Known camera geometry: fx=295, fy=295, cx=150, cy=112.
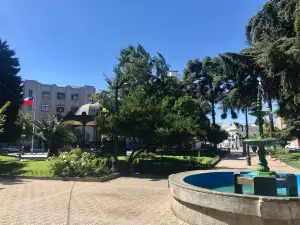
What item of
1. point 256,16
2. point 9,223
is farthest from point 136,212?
point 256,16

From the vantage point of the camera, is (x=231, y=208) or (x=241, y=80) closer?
(x=231, y=208)

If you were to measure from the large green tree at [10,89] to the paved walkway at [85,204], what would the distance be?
18.7m

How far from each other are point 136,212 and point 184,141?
10582 millimetres

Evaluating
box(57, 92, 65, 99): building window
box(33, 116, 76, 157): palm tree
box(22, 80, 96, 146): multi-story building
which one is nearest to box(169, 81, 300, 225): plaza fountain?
box(33, 116, 76, 157): palm tree

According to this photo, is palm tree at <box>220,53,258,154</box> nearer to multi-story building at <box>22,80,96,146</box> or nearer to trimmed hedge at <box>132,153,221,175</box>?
trimmed hedge at <box>132,153,221,175</box>

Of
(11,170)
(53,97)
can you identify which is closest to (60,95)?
(53,97)

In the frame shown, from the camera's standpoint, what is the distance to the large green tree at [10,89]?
30.0m

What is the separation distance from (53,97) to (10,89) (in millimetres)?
49159

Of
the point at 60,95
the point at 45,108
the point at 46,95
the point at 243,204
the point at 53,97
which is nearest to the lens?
the point at 243,204

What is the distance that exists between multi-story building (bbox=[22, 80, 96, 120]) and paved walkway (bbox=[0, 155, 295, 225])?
6675 cm

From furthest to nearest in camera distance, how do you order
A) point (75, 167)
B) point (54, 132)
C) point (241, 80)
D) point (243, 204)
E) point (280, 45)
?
point (241, 80)
point (54, 132)
point (280, 45)
point (75, 167)
point (243, 204)

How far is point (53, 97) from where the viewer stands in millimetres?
78438

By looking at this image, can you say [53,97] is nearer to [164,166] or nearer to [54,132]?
[54,132]

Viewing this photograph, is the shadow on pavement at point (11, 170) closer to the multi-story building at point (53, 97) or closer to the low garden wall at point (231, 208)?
the low garden wall at point (231, 208)
